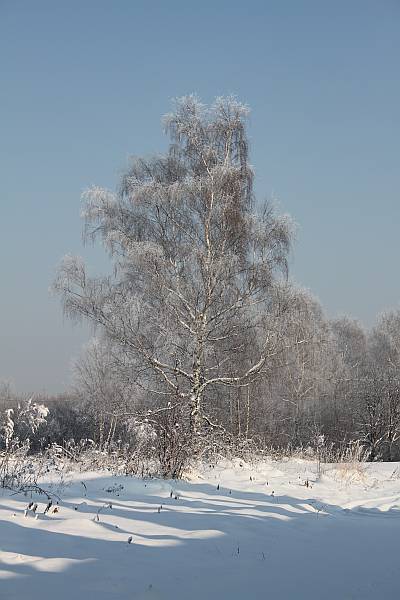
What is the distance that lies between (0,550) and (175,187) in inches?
482

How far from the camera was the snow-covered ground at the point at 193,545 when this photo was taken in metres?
3.62

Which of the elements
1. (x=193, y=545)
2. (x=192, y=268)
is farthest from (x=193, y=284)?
(x=193, y=545)

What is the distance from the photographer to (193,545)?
4.73 metres

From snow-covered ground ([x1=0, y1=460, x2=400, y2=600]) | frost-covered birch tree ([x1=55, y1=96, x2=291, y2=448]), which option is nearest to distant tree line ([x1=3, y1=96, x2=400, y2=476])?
frost-covered birch tree ([x1=55, y1=96, x2=291, y2=448])

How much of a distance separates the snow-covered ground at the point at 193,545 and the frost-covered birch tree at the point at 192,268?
691cm

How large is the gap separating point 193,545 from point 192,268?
11328 mm

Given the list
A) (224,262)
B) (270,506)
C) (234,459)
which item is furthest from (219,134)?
(270,506)

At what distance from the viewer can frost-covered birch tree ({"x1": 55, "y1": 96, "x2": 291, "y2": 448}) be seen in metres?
15.3

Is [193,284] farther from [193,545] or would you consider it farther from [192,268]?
[193,545]

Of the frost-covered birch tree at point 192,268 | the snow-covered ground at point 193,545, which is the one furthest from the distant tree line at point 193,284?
the snow-covered ground at point 193,545

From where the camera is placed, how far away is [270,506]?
7.37 metres

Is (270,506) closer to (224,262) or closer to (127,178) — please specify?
(224,262)

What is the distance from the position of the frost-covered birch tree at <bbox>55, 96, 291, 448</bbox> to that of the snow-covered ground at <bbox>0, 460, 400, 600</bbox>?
6909 mm

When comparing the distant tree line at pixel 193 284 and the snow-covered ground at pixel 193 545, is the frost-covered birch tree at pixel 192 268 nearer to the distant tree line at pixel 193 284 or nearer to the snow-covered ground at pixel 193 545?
the distant tree line at pixel 193 284
